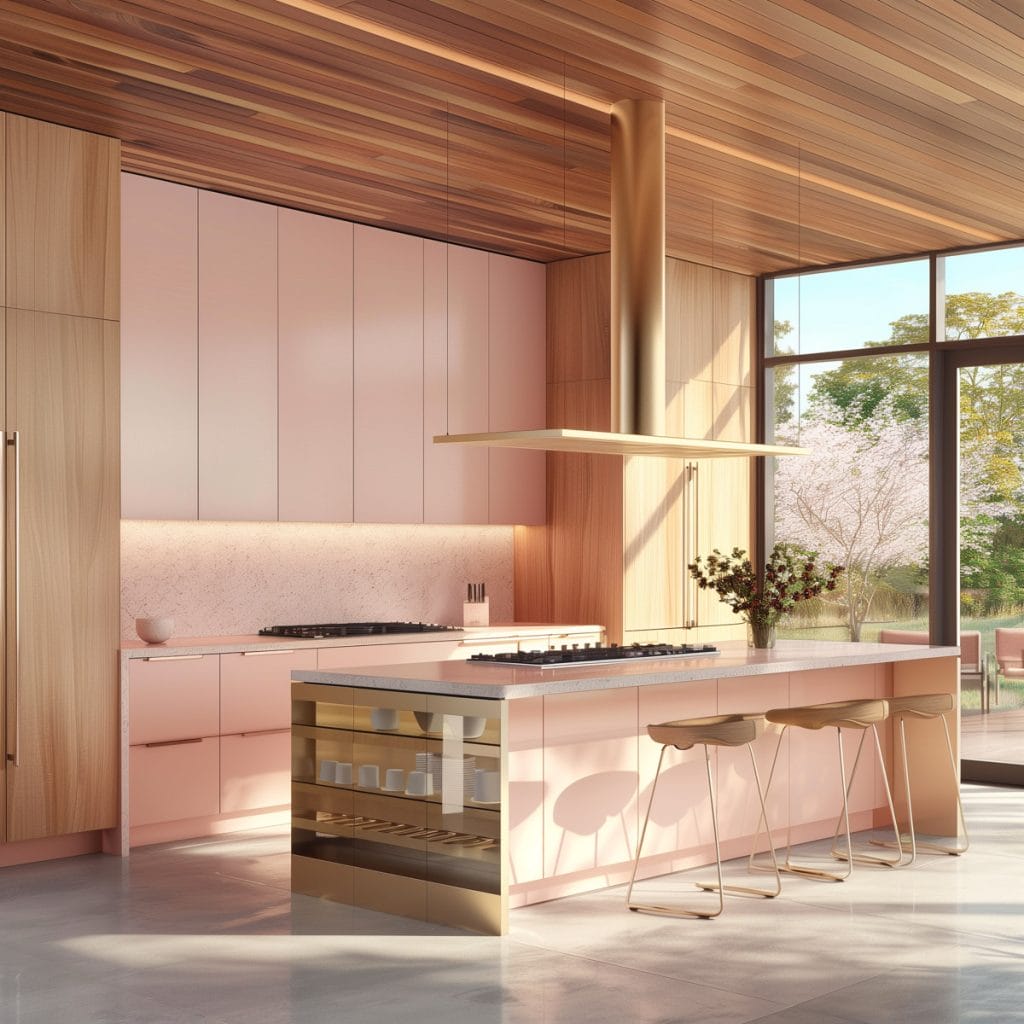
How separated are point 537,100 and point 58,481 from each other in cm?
241

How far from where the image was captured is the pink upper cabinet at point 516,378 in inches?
313

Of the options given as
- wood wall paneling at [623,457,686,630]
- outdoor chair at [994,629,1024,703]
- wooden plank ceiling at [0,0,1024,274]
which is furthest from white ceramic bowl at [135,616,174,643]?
outdoor chair at [994,629,1024,703]

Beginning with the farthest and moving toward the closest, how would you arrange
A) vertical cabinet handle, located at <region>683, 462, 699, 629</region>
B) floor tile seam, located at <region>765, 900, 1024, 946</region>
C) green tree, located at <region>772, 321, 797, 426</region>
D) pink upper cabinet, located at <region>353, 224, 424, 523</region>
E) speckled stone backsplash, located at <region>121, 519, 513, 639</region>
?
green tree, located at <region>772, 321, 797, 426</region> → vertical cabinet handle, located at <region>683, 462, 699, 629</region> → pink upper cabinet, located at <region>353, 224, 424, 523</region> → speckled stone backsplash, located at <region>121, 519, 513, 639</region> → floor tile seam, located at <region>765, 900, 1024, 946</region>

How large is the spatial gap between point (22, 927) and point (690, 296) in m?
5.38

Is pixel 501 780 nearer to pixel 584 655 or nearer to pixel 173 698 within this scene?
pixel 584 655

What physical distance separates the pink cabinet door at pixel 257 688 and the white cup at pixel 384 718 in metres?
1.50

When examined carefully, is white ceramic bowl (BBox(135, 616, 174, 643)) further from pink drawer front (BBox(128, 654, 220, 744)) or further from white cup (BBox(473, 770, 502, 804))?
white cup (BBox(473, 770, 502, 804))

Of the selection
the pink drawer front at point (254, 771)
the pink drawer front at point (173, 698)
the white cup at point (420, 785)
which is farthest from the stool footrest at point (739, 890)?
the pink drawer front at point (173, 698)

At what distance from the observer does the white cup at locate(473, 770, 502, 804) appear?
14.7 ft

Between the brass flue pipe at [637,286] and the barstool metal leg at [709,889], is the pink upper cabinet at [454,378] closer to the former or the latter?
the brass flue pipe at [637,286]

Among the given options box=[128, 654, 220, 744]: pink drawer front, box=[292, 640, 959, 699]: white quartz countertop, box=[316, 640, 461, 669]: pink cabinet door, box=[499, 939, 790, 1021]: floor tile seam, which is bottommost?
box=[499, 939, 790, 1021]: floor tile seam

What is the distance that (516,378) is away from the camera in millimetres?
8094

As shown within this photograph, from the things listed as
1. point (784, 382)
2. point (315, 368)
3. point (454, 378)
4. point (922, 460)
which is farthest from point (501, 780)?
point (784, 382)

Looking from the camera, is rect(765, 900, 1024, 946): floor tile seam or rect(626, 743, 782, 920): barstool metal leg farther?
rect(626, 743, 782, 920): barstool metal leg
